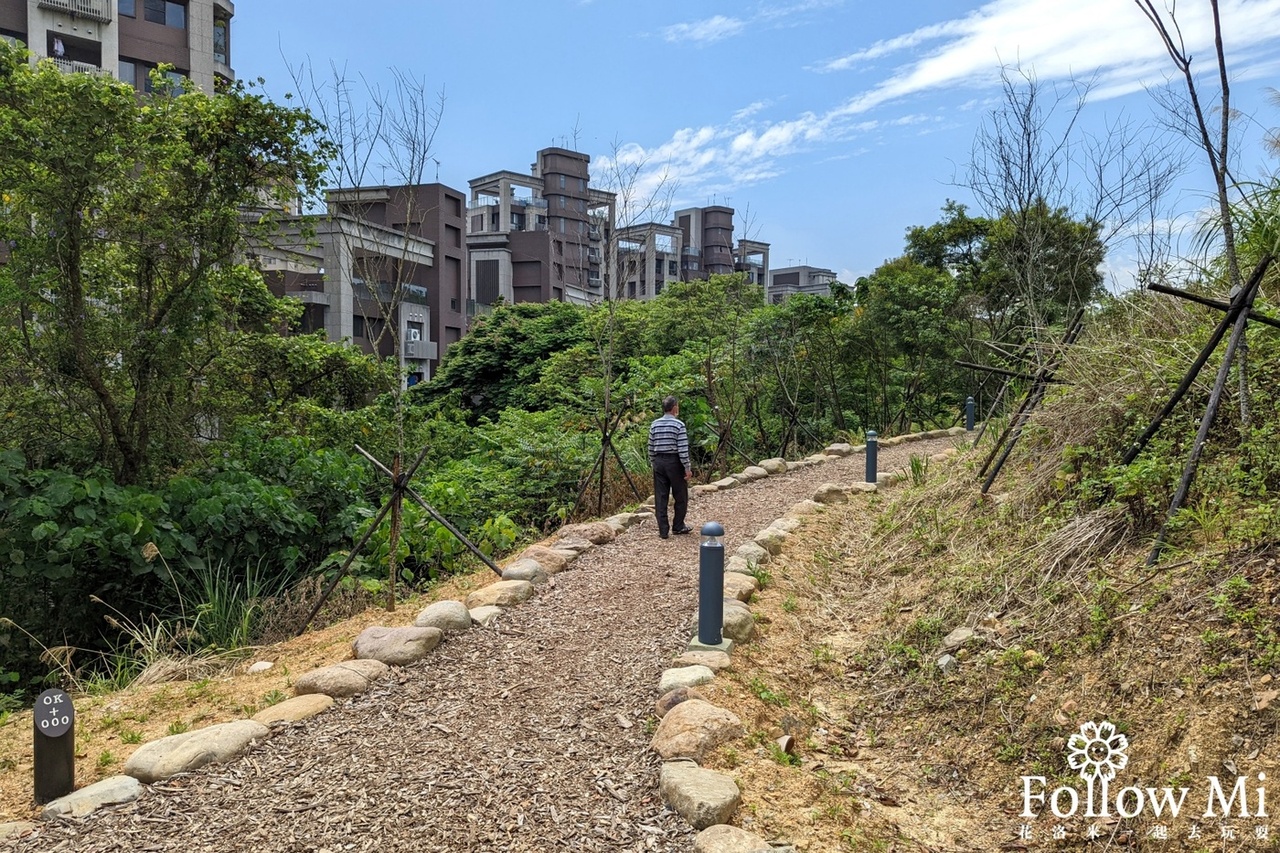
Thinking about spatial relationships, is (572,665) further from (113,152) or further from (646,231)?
(646,231)

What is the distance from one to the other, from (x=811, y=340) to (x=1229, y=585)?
12059 millimetres

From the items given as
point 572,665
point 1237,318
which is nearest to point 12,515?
point 572,665

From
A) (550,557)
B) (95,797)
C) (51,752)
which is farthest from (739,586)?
(51,752)

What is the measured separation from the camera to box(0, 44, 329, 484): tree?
7168mm

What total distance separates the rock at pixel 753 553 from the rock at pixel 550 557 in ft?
4.88

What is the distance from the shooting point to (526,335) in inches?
897

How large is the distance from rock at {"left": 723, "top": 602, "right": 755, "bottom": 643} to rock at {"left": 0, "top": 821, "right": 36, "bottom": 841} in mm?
3538

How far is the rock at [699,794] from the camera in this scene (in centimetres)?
322

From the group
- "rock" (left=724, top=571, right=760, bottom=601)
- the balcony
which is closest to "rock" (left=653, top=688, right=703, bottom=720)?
"rock" (left=724, top=571, right=760, bottom=601)

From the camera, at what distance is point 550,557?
6992 millimetres

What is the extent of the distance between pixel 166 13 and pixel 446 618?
3178cm

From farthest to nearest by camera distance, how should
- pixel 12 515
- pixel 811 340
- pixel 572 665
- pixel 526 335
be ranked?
pixel 526 335 → pixel 811 340 → pixel 12 515 → pixel 572 665

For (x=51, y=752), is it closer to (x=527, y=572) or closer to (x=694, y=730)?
(x=694, y=730)

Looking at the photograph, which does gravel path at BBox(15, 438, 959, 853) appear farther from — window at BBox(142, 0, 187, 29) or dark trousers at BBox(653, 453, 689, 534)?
window at BBox(142, 0, 187, 29)
